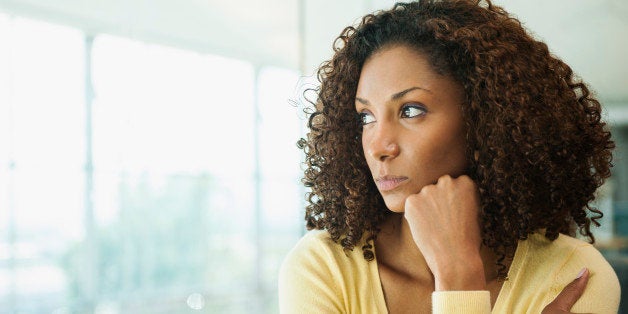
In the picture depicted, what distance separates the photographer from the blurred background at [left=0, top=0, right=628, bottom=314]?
5.07 m

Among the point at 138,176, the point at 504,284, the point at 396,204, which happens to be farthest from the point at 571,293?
the point at 138,176

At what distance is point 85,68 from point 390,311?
4.76 meters

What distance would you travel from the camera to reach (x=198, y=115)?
6461mm

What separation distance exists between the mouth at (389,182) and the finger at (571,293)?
0.35 m

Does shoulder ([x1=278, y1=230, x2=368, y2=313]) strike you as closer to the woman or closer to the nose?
the woman

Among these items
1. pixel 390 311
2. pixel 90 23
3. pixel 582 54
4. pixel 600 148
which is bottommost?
pixel 390 311

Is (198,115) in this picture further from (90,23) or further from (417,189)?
(417,189)

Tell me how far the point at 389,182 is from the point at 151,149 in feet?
16.9

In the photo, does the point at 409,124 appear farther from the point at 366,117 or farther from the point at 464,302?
the point at 464,302

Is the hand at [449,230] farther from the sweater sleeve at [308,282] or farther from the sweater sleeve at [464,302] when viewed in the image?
the sweater sleeve at [308,282]

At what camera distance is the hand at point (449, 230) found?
3.79ft

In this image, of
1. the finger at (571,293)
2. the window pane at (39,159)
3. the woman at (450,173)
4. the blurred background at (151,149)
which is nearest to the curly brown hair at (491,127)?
the woman at (450,173)

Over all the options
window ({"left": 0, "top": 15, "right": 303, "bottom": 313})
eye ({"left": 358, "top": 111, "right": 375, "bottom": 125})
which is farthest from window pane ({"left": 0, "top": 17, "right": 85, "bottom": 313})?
eye ({"left": 358, "top": 111, "right": 375, "bottom": 125})

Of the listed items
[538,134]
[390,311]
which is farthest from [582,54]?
[390,311]
